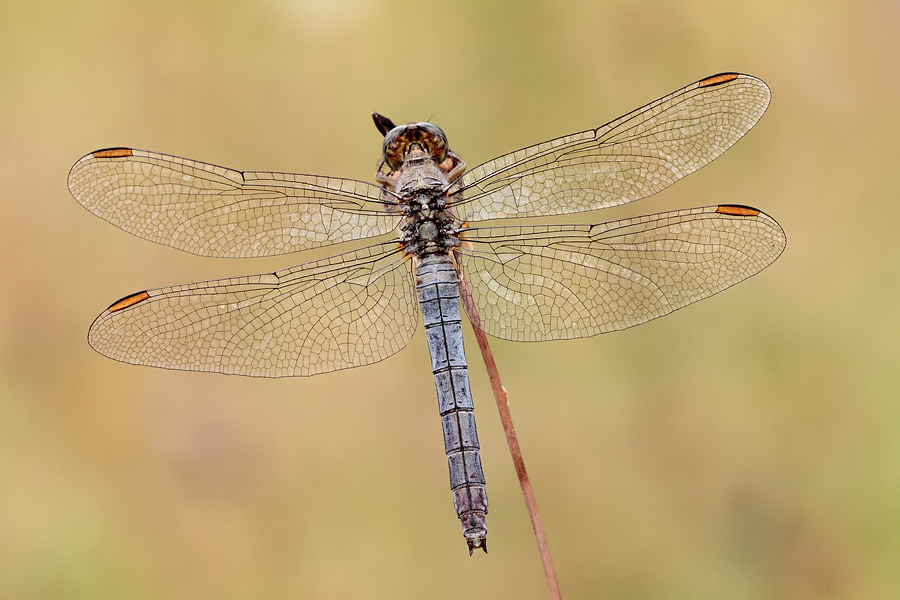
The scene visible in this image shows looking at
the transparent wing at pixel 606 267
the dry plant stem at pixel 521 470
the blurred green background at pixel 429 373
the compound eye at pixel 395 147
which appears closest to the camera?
the dry plant stem at pixel 521 470

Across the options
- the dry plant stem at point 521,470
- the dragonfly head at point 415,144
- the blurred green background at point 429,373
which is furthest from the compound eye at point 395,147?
the blurred green background at point 429,373

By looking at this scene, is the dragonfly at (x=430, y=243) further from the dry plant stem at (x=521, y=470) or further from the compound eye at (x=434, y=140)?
the dry plant stem at (x=521, y=470)

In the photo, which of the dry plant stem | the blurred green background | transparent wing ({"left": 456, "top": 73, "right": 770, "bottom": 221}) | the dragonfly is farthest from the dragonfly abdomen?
the blurred green background

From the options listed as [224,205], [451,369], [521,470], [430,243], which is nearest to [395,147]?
[430,243]

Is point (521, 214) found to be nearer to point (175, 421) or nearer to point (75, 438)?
point (175, 421)

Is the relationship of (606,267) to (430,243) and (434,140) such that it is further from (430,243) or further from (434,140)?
(434,140)

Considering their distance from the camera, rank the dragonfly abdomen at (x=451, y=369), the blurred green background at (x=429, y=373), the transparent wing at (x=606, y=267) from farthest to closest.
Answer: the blurred green background at (x=429, y=373), the transparent wing at (x=606, y=267), the dragonfly abdomen at (x=451, y=369)

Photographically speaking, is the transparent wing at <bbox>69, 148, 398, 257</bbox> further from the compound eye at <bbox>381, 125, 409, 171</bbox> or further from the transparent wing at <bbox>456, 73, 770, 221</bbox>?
the transparent wing at <bbox>456, 73, 770, 221</bbox>
